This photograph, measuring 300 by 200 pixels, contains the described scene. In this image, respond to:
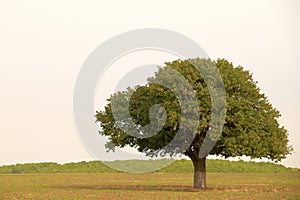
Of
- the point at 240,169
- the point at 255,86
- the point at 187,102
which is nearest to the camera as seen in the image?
the point at 187,102

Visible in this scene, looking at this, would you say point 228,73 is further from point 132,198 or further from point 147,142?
point 132,198

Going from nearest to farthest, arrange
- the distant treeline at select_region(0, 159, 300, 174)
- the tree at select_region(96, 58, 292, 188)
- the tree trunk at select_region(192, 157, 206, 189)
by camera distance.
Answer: the tree at select_region(96, 58, 292, 188)
the tree trunk at select_region(192, 157, 206, 189)
the distant treeline at select_region(0, 159, 300, 174)

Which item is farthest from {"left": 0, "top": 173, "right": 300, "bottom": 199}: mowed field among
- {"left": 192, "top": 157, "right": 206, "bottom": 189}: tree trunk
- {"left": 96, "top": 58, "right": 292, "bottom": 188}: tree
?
{"left": 96, "top": 58, "right": 292, "bottom": 188}: tree

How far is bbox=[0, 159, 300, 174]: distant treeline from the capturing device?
152750 millimetres

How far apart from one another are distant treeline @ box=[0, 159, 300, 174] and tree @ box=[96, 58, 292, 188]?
81375 mm

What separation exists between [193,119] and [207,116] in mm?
1526

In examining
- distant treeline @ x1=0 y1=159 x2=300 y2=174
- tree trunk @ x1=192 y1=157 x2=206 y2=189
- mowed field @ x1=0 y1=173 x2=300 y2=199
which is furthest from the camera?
distant treeline @ x1=0 y1=159 x2=300 y2=174

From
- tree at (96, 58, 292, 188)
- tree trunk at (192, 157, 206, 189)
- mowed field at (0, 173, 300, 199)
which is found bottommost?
mowed field at (0, 173, 300, 199)

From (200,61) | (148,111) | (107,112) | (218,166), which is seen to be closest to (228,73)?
(200,61)

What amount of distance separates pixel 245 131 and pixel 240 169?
307 feet

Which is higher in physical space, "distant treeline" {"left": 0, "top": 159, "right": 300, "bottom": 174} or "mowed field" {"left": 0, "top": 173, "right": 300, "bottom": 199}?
"distant treeline" {"left": 0, "top": 159, "right": 300, "bottom": 174}

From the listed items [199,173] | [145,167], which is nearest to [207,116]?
[199,173]

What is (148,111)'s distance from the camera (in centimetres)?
6456

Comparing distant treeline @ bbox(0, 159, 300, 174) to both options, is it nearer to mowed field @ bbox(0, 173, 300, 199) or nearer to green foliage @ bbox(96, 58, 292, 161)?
mowed field @ bbox(0, 173, 300, 199)
